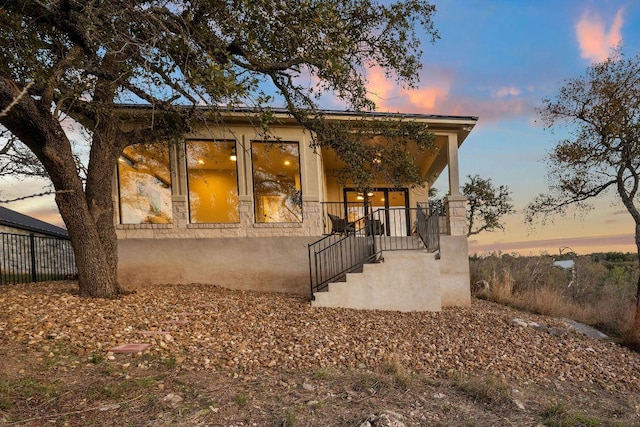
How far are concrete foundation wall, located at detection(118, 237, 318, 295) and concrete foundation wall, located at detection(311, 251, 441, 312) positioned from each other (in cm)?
204

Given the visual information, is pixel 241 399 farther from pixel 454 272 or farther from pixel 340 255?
pixel 454 272

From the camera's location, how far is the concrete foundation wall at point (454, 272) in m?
8.42

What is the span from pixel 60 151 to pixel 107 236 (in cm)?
170

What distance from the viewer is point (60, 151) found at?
531 cm

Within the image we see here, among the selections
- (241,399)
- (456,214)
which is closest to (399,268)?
(456,214)

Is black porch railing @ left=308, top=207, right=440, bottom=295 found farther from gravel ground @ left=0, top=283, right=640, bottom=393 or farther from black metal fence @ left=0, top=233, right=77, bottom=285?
black metal fence @ left=0, top=233, right=77, bottom=285

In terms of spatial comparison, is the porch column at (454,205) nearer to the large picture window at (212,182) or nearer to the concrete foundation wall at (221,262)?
the concrete foundation wall at (221,262)

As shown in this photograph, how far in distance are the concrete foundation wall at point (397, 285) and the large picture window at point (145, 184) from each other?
5436mm

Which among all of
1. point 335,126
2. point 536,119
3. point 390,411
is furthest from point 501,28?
point 390,411

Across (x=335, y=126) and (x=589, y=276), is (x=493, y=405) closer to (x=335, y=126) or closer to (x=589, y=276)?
(x=335, y=126)

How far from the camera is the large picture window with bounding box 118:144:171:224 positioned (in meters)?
8.72

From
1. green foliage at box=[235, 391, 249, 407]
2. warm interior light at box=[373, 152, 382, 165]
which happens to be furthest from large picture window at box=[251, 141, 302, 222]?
green foliage at box=[235, 391, 249, 407]

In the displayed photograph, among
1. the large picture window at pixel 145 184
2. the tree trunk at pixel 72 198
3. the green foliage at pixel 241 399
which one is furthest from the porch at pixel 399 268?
the large picture window at pixel 145 184

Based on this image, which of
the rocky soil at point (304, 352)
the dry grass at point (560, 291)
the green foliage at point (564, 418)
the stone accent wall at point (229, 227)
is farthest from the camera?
the stone accent wall at point (229, 227)
